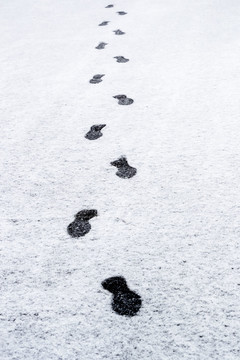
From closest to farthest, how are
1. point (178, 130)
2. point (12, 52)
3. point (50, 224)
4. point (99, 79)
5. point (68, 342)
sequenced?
1. point (68, 342)
2. point (50, 224)
3. point (178, 130)
4. point (99, 79)
5. point (12, 52)

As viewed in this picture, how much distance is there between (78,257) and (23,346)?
1.05 ft

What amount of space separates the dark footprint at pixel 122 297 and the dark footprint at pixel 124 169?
0.53 m

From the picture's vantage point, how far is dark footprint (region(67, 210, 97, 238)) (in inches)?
47.1

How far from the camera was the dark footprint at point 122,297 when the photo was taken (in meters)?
0.95

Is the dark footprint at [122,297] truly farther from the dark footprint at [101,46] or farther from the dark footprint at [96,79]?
the dark footprint at [101,46]

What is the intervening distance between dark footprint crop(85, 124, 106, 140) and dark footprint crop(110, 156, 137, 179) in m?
0.25

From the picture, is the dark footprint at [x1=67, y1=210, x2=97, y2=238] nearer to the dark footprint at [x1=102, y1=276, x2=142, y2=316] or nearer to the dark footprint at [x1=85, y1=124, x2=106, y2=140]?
the dark footprint at [x1=102, y1=276, x2=142, y2=316]

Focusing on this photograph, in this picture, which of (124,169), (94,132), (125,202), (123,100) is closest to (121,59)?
(123,100)

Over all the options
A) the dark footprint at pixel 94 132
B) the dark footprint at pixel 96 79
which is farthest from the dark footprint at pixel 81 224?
the dark footprint at pixel 96 79

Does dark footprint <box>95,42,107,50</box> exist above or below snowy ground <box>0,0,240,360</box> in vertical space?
above

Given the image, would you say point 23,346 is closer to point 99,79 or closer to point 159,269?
point 159,269

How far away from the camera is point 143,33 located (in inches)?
118

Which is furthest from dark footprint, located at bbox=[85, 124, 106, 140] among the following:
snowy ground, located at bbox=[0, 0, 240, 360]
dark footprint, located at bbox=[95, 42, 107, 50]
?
dark footprint, located at bbox=[95, 42, 107, 50]

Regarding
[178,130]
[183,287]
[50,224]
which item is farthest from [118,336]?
[178,130]
